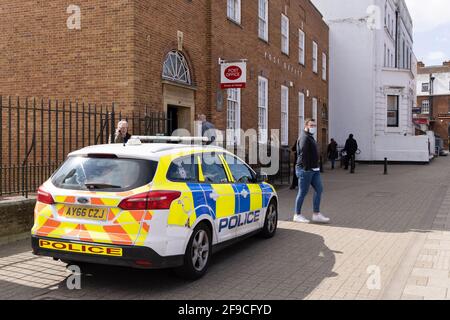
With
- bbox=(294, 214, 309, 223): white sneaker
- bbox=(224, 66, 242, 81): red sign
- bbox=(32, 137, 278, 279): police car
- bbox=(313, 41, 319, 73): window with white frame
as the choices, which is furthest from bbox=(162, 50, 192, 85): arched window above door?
bbox=(313, 41, 319, 73): window with white frame

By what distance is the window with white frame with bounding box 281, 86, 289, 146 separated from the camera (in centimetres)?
2209

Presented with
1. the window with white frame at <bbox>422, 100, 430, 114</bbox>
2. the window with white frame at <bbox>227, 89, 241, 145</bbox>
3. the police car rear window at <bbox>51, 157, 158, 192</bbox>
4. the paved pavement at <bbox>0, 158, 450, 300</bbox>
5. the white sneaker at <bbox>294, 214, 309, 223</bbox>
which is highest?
the window with white frame at <bbox>422, 100, 430, 114</bbox>

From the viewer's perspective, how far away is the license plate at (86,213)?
4.94m

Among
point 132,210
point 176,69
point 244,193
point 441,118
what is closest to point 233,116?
point 176,69

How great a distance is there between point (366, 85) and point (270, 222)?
26.4 metres

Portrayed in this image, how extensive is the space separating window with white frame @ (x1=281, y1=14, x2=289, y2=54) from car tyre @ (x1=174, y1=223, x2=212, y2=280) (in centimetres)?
1724

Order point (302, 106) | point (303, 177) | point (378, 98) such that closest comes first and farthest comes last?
point (303, 177), point (302, 106), point (378, 98)

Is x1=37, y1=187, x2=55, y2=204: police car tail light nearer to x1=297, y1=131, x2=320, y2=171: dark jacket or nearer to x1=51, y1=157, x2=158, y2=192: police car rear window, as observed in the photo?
x1=51, y1=157, x2=158, y2=192: police car rear window

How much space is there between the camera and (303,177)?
9.34 m

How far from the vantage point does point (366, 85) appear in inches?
1261

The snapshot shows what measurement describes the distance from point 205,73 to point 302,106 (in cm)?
1205

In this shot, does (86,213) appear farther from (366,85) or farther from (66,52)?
(366,85)
